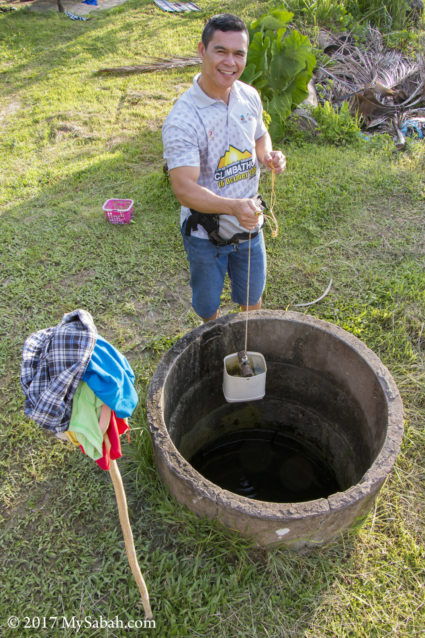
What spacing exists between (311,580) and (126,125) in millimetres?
5697

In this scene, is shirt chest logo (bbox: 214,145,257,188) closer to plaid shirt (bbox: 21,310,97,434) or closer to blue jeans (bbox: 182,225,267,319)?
blue jeans (bbox: 182,225,267,319)

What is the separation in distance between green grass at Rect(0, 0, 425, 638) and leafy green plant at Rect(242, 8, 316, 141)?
1.58 ft

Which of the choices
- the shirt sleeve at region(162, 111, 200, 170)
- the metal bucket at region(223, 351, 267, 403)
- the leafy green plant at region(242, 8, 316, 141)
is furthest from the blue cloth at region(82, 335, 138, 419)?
the leafy green plant at region(242, 8, 316, 141)

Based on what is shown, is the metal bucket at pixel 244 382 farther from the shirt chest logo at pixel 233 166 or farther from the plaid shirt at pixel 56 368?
the plaid shirt at pixel 56 368

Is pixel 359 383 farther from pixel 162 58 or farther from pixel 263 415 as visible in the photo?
pixel 162 58

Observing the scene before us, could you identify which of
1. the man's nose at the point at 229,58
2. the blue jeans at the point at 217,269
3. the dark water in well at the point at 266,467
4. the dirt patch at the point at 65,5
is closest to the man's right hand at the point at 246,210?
the blue jeans at the point at 217,269

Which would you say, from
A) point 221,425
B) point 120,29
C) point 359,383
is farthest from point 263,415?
point 120,29

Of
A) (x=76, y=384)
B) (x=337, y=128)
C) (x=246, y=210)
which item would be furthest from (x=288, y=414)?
(x=337, y=128)

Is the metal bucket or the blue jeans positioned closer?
the metal bucket

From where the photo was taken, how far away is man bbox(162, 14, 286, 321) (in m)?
2.01

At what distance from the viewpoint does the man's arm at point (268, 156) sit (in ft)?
7.70

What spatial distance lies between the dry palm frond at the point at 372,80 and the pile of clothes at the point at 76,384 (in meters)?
5.56

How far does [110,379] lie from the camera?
4.57 ft

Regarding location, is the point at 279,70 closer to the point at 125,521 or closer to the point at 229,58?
the point at 229,58
